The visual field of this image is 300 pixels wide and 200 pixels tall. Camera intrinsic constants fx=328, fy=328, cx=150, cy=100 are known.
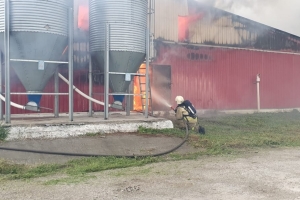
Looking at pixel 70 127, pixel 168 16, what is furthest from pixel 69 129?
pixel 168 16

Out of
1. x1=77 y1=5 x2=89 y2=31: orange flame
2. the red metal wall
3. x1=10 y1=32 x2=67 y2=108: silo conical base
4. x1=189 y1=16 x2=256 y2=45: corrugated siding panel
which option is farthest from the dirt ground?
x1=189 y1=16 x2=256 y2=45: corrugated siding panel

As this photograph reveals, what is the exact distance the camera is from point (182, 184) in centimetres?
557

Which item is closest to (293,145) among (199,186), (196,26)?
(199,186)

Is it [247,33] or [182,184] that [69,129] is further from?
[247,33]

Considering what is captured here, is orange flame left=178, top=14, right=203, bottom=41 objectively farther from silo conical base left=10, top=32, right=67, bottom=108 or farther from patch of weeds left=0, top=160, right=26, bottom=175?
patch of weeds left=0, top=160, right=26, bottom=175

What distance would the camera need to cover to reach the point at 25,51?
342 inches

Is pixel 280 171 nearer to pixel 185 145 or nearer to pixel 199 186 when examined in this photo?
pixel 199 186

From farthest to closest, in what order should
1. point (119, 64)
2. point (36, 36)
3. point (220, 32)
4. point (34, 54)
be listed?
point (220, 32), point (119, 64), point (34, 54), point (36, 36)

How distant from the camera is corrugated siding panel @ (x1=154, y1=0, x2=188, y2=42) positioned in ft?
48.8

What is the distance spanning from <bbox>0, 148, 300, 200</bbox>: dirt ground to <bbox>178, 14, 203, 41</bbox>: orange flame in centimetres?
951

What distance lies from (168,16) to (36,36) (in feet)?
26.0

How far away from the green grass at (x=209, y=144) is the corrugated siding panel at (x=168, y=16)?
4.35 metres

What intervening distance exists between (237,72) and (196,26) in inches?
138

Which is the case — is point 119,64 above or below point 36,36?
below
